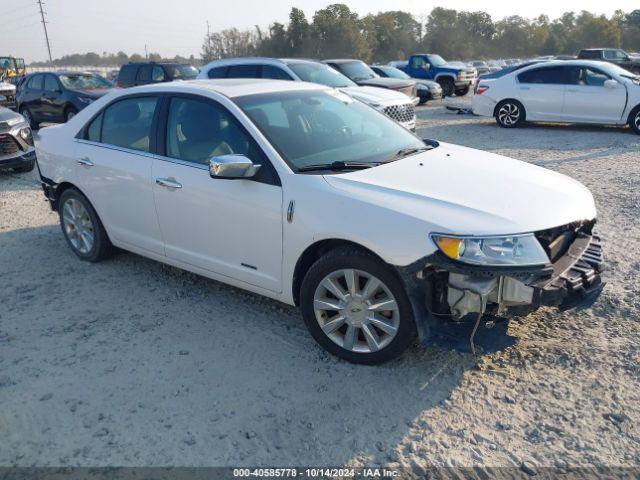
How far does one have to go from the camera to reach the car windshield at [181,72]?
16641 mm

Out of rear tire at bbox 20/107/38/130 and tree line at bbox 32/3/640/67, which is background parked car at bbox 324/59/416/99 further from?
tree line at bbox 32/3/640/67

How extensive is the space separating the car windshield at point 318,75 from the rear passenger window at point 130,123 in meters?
6.53

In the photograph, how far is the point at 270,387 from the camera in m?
3.27

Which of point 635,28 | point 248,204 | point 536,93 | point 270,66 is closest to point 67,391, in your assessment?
point 248,204

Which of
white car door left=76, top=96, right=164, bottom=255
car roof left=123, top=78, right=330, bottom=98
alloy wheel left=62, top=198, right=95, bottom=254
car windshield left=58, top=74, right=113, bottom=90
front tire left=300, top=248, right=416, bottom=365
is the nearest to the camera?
front tire left=300, top=248, right=416, bottom=365

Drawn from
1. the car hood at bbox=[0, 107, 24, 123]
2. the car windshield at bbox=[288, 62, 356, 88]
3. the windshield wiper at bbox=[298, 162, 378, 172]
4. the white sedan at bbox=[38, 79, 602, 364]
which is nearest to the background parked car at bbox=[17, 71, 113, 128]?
the car hood at bbox=[0, 107, 24, 123]

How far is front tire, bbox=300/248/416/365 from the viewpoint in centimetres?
322

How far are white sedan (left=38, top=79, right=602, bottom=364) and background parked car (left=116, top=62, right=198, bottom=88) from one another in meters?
12.4

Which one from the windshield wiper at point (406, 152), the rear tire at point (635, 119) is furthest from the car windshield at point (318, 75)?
the windshield wiper at point (406, 152)

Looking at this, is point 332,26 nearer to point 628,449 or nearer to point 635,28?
point 635,28

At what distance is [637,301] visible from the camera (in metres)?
4.18

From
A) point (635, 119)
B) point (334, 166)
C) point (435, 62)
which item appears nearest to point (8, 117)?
point (334, 166)

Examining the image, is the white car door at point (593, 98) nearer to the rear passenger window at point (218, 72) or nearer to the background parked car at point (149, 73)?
the rear passenger window at point (218, 72)

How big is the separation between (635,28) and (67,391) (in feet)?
283
